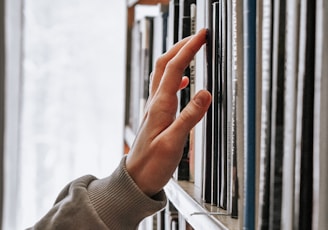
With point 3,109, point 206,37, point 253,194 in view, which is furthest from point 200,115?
point 3,109

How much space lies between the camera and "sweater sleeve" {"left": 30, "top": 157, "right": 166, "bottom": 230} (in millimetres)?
764

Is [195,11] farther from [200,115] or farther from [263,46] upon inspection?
[263,46]

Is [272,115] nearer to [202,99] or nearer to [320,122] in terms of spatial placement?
[320,122]

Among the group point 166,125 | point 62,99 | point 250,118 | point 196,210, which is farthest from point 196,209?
point 62,99

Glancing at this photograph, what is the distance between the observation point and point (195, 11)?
908 mm

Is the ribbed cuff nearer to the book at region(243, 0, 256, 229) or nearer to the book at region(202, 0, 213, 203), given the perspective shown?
the book at region(202, 0, 213, 203)

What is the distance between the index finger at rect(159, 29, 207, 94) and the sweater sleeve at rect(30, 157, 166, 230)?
13 cm

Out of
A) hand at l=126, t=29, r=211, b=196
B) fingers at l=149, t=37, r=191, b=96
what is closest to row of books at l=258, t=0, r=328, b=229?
hand at l=126, t=29, r=211, b=196

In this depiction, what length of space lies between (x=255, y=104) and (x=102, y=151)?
200 centimetres

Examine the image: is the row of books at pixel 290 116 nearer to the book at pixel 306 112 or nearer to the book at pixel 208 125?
the book at pixel 306 112

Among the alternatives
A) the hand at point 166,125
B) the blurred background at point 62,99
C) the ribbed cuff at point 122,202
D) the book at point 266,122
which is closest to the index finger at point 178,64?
the hand at point 166,125

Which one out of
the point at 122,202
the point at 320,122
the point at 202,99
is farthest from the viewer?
the point at 122,202

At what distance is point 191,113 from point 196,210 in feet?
0.38

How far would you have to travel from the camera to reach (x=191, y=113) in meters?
Answer: 0.66
